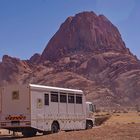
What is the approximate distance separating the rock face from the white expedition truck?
91.7 m

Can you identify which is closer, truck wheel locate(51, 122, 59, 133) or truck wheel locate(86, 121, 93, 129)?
truck wheel locate(51, 122, 59, 133)

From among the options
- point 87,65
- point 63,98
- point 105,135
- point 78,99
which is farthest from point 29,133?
point 87,65

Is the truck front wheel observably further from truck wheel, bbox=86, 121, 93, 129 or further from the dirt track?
the dirt track

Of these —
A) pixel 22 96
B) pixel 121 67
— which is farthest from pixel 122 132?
pixel 121 67

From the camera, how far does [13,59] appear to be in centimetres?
16200

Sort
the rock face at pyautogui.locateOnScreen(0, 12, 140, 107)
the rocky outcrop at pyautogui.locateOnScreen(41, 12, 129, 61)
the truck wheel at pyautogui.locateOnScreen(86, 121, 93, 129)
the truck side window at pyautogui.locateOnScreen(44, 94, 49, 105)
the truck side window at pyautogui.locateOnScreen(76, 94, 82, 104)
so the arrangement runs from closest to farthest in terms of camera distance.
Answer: the truck side window at pyautogui.locateOnScreen(44, 94, 49, 105)
the truck side window at pyautogui.locateOnScreen(76, 94, 82, 104)
the truck wheel at pyautogui.locateOnScreen(86, 121, 93, 129)
the rock face at pyautogui.locateOnScreen(0, 12, 140, 107)
the rocky outcrop at pyautogui.locateOnScreen(41, 12, 129, 61)

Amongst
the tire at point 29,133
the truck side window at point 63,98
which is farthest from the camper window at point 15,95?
the truck side window at point 63,98

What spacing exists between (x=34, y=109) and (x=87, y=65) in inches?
5030

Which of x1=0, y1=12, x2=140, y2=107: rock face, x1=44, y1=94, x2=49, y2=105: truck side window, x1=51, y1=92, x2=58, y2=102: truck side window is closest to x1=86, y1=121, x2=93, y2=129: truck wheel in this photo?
x1=51, y1=92, x2=58, y2=102: truck side window

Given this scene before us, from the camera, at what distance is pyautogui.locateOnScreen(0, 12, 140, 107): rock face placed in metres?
131

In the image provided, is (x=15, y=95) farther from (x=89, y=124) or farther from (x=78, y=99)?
(x=89, y=124)

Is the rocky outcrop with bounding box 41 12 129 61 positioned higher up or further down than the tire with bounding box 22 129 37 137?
higher up

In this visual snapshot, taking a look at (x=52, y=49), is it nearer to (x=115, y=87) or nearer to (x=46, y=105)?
(x=115, y=87)

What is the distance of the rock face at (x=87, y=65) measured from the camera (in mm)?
130625
